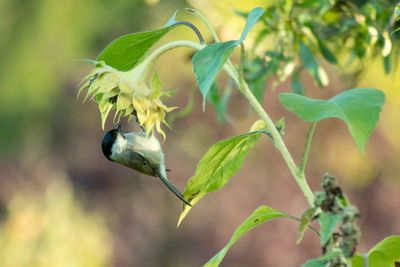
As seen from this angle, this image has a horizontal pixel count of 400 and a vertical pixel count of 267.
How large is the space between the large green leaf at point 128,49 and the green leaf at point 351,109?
0.12 metres

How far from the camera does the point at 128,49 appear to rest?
428 millimetres

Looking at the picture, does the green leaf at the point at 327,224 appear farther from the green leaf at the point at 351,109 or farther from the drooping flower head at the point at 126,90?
the drooping flower head at the point at 126,90

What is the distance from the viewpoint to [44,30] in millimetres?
3119

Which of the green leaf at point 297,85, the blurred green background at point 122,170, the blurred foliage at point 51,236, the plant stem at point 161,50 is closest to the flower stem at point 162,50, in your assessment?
the plant stem at point 161,50

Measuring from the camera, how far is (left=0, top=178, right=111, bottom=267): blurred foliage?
84.4 inches

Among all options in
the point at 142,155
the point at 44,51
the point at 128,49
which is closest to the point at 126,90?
the point at 128,49

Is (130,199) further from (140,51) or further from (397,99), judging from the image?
(140,51)

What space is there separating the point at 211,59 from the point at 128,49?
101 mm

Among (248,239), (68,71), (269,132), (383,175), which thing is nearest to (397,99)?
(383,175)

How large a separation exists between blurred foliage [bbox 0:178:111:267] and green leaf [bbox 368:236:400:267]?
191 centimetres

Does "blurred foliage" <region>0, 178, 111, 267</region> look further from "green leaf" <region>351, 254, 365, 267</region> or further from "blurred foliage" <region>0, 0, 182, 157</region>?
"green leaf" <region>351, 254, 365, 267</region>

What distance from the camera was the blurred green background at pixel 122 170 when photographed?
2.39m

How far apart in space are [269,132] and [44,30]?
293 cm

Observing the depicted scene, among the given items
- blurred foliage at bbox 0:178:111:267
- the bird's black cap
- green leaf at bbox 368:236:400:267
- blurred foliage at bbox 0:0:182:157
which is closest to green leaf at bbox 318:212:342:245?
green leaf at bbox 368:236:400:267
